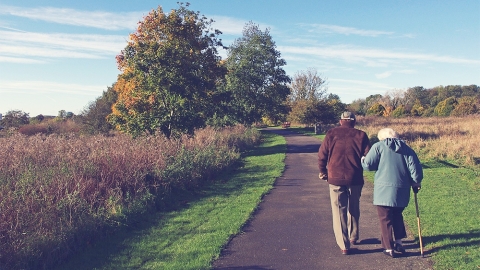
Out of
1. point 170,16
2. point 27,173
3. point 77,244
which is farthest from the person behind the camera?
point 170,16

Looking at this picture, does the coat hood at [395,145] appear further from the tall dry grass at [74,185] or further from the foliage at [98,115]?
the foliage at [98,115]

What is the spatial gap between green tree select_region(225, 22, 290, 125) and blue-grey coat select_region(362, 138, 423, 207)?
27.7 m

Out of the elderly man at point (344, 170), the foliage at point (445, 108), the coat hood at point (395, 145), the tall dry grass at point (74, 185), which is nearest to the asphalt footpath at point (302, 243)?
the elderly man at point (344, 170)

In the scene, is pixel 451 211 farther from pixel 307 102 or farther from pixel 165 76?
pixel 307 102

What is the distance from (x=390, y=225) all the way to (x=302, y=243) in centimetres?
137

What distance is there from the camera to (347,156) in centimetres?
582

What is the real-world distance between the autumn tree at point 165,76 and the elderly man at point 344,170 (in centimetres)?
1326

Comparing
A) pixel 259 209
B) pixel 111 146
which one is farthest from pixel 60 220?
pixel 111 146

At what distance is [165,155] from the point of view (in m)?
11.9

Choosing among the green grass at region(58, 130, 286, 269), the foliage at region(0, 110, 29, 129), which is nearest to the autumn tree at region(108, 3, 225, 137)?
the green grass at region(58, 130, 286, 269)

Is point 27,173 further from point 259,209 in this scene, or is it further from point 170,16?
point 170,16

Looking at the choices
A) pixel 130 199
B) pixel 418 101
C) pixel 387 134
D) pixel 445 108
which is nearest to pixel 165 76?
pixel 130 199

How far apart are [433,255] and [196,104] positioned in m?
16.0

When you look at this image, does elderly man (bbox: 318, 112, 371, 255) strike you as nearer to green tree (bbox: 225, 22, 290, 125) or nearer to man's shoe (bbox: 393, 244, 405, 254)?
man's shoe (bbox: 393, 244, 405, 254)
